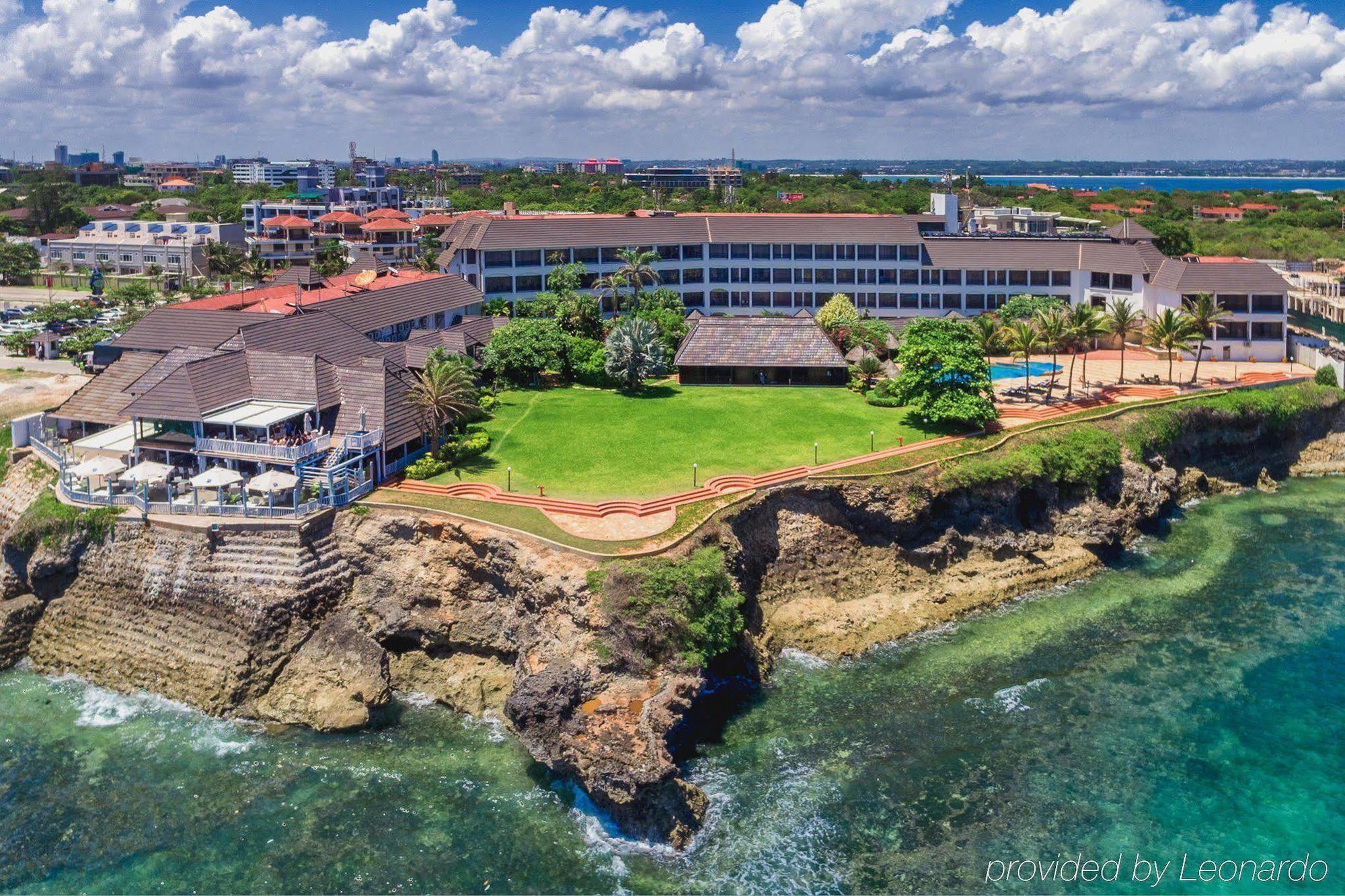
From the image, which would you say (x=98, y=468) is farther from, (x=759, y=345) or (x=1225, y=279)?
(x=1225, y=279)

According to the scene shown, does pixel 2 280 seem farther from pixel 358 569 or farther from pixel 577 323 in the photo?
pixel 358 569

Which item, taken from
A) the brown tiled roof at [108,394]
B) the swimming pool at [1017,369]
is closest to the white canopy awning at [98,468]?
the brown tiled roof at [108,394]

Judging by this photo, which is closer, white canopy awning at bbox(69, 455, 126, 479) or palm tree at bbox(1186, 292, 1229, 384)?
white canopy awning at bbox(69, 455, 126, 479)

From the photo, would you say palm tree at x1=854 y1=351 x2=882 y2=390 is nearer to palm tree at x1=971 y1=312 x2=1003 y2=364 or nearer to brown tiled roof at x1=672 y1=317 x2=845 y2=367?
brown tiled roof at x1=672 y1=317 x2=845 y2=367

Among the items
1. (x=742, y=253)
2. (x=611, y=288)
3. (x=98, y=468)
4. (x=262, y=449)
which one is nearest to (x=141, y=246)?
(x=611, y=288)

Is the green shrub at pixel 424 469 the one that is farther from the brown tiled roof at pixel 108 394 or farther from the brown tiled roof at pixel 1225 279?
the brown tiled roof at pixel 1225 279

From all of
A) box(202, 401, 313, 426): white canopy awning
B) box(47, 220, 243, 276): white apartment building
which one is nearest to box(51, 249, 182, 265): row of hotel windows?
box(47, 220, 243, 276): white apartment building

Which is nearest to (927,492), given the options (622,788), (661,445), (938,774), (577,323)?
(661,445)
